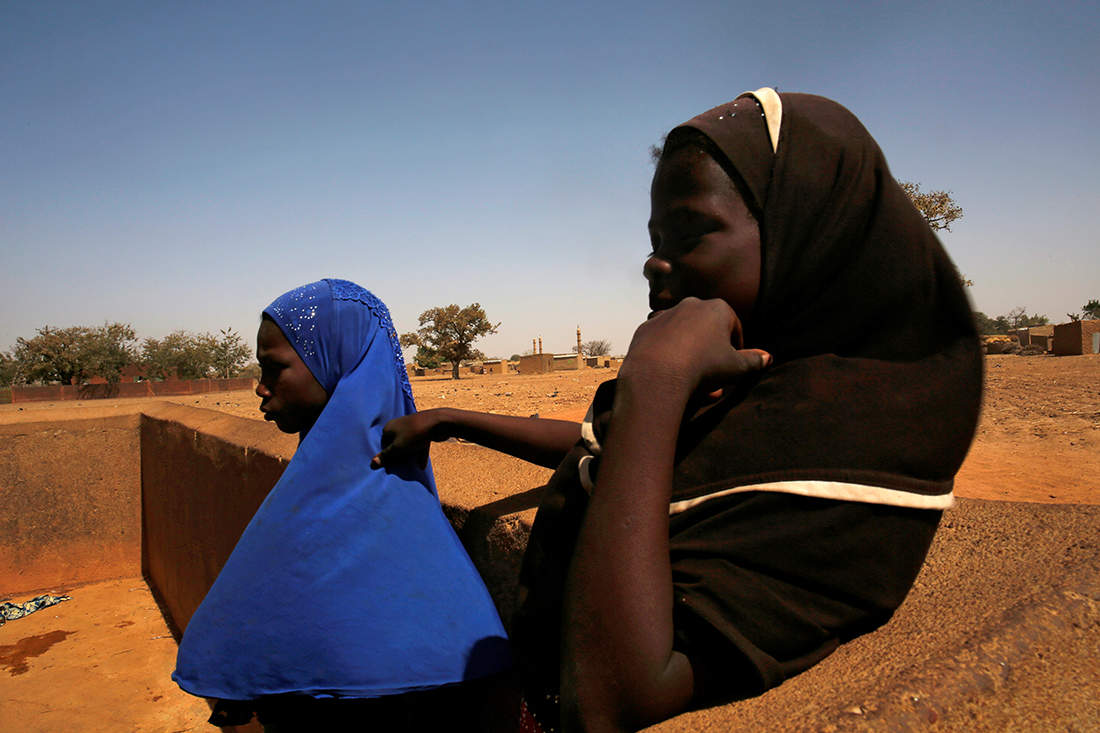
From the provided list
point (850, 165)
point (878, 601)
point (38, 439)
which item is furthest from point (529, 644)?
point (38, 439)

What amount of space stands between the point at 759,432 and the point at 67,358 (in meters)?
48.4

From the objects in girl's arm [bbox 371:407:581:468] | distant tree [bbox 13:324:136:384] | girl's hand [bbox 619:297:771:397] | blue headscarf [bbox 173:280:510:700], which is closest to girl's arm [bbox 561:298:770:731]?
girl's hand [bbox 619:297:771:397]

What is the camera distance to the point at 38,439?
547cm

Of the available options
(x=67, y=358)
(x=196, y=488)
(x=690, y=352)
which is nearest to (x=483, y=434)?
(x=690, y=352)

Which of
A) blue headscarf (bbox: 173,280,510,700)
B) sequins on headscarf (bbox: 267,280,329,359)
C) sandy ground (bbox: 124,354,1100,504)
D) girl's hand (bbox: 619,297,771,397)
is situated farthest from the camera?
sandy ground (bbox: 124,354,1100,504)

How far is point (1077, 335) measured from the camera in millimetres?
15820

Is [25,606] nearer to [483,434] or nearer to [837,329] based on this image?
[483,434]

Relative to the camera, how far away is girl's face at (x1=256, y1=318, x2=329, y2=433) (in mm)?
1852

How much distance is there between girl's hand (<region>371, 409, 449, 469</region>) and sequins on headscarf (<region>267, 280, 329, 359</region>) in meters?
0.42

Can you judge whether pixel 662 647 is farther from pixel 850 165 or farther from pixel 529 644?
pixel 850 165

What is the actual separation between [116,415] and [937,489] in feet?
22.7

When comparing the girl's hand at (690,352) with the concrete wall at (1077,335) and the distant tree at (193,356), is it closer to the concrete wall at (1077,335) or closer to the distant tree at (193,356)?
the concrete wall at (1077,335)

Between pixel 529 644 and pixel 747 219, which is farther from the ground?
pixel 747 219

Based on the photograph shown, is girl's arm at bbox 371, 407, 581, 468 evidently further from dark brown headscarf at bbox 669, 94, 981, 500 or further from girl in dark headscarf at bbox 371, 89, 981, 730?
dark brown headscarf at bbox 669, 94, 981, 500
